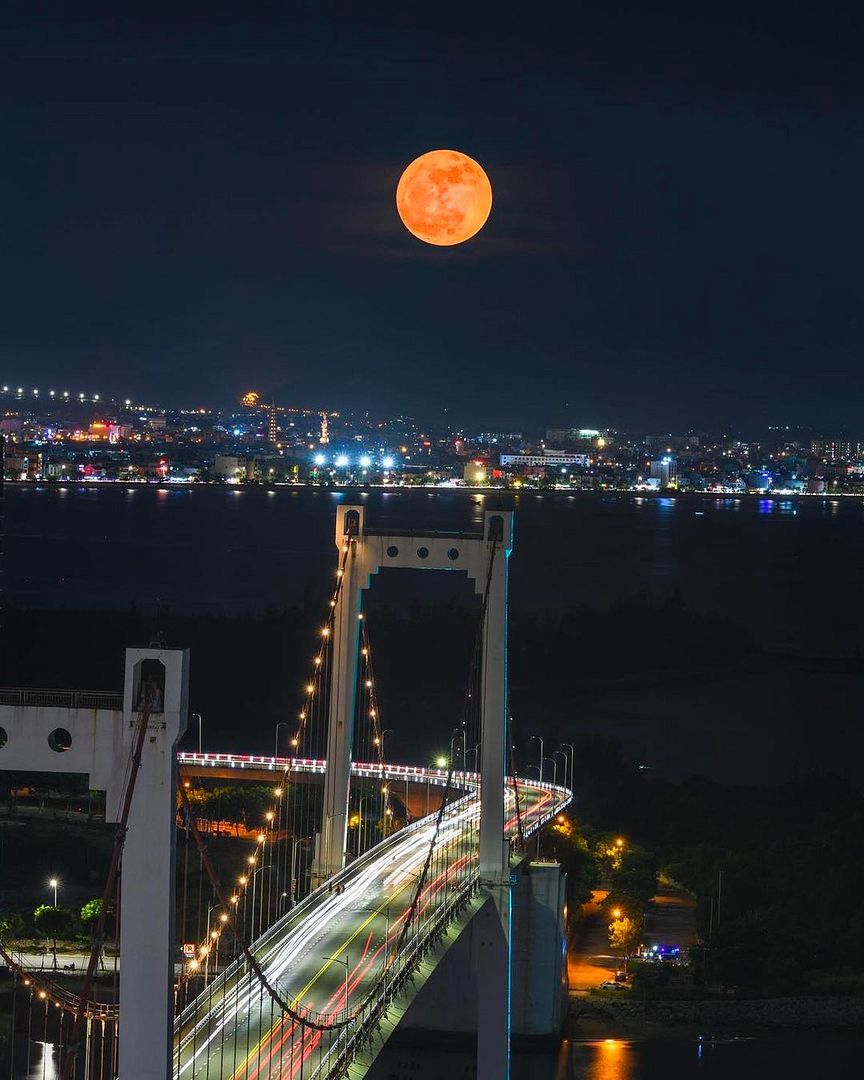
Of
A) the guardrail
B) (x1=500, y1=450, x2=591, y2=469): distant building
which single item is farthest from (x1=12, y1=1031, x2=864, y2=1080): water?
(x1=500, y1=450, x2=591, y2=469): distant building

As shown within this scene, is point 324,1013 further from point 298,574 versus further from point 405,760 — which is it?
point 298,574

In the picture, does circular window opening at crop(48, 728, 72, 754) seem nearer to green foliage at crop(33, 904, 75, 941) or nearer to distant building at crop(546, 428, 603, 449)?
green foliage at crop(33, 904, 75, 941)

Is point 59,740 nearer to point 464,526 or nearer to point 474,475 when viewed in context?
point 464,526

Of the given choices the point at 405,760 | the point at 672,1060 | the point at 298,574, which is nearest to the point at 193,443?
→ the point at 298,574

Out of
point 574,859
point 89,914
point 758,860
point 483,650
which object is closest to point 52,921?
point 89,914

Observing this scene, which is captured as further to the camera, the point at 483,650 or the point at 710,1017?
the point at 710,1017

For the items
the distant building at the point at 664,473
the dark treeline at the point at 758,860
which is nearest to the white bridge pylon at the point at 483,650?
the dark treeline at the point at 758,860
